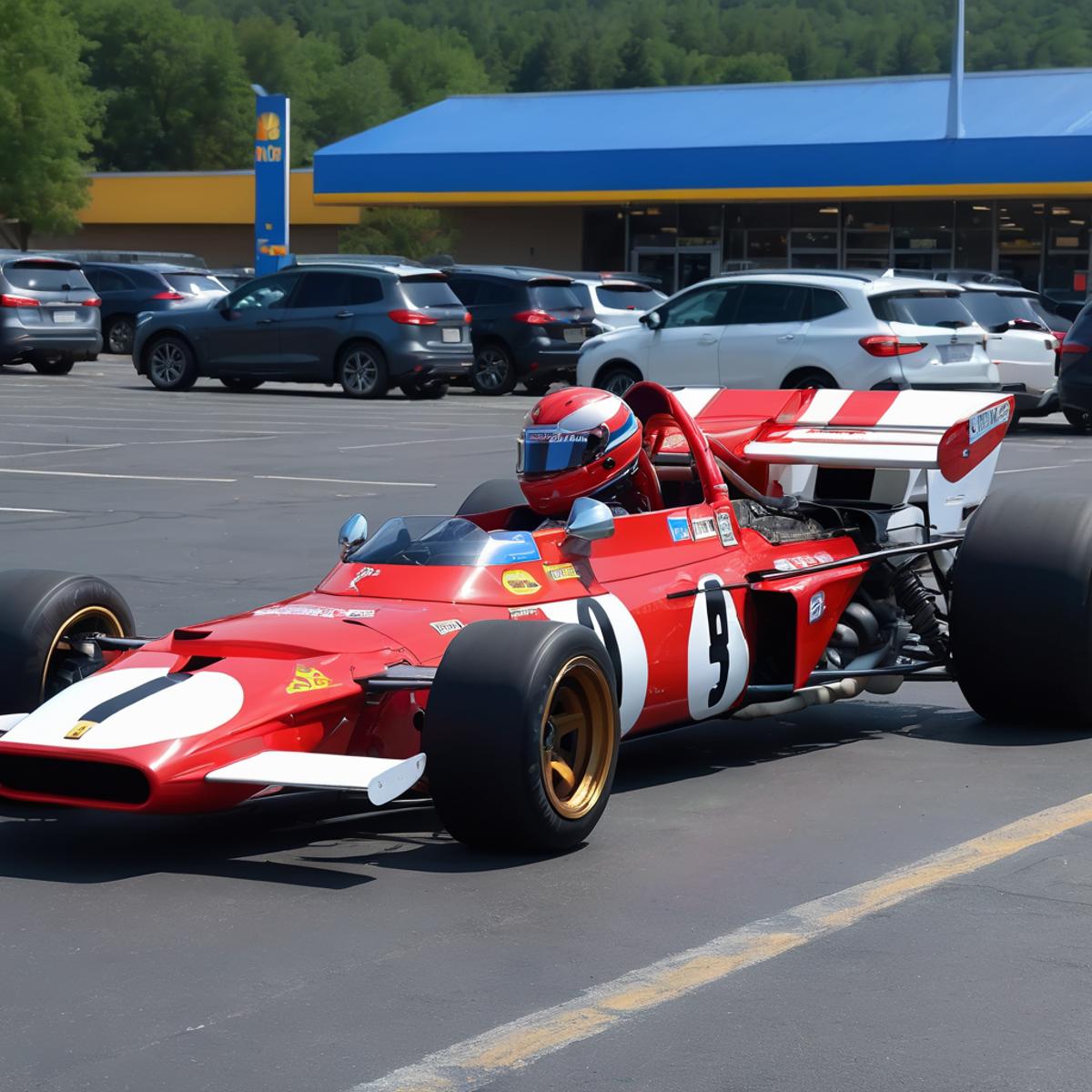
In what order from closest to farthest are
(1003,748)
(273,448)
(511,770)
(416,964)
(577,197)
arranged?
(416,964)
(511,770)
(1003,748)
(273,448)
(577,197)

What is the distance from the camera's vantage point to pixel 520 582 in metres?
6.52

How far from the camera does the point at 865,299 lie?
21.4m

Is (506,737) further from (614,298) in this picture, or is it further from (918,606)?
(614,298)

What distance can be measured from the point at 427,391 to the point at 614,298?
151 inches

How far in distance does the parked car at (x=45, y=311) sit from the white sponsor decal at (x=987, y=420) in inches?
889

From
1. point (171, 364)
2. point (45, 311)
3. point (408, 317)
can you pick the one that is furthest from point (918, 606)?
point (45, 311)

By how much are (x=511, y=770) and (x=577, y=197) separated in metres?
41.1

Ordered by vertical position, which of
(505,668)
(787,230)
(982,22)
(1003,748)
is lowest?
(1003,748)

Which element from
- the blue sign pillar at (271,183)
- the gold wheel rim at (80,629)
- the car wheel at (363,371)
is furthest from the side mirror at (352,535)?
the blue sign pillar at (271,183)

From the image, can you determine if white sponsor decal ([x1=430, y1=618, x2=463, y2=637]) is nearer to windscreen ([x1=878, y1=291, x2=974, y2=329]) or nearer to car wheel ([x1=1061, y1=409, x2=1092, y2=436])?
windscreen ([x1=878, y1=291, x2=974, y2=329])

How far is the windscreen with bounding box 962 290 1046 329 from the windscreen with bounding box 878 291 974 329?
5.62 ft

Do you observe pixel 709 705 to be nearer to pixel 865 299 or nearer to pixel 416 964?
pixel 416 964

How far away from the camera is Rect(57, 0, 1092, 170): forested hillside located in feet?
415

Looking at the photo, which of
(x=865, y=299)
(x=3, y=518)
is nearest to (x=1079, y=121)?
(x=865, y=299)
